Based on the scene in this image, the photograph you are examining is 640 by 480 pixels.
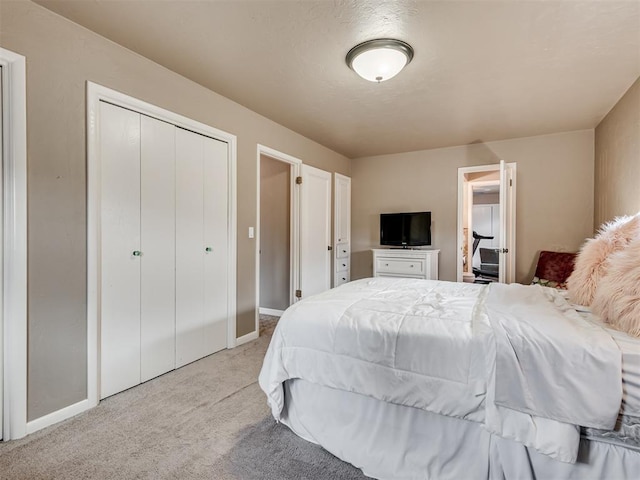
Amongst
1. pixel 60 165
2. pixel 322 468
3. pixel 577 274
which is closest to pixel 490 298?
pixel 577 274

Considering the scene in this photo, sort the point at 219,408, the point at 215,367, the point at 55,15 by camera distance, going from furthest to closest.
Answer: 1. the point at 215,367
2. the point at 219,408
3. the point at 55,15

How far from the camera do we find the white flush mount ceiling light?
2.07 meters

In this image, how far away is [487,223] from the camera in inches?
328

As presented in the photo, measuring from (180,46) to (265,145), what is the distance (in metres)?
1.39

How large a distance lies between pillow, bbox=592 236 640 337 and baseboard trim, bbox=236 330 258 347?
2.71m

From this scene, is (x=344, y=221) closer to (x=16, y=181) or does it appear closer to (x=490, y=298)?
(x=490, y=298)

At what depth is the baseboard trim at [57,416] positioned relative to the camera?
70.2 inches

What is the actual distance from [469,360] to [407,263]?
10.5 feet

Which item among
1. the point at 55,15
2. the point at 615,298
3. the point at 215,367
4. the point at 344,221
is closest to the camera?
the point at 615,298

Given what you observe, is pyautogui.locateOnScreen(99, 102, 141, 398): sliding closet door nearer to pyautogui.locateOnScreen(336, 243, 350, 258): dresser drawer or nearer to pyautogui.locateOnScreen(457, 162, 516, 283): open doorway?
pyautogui.locateOnScreen(336, 243, 350, 258): dresser drawer

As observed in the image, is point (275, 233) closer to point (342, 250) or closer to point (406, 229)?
point (342, 250)

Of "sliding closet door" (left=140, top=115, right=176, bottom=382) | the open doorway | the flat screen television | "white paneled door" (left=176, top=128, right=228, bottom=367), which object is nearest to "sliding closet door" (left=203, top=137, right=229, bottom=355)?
"white paneled door" (left=176, top=128, right=228, bottom=367)

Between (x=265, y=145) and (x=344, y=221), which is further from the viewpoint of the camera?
(x=344, y=221)

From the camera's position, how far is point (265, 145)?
3.48 metres
